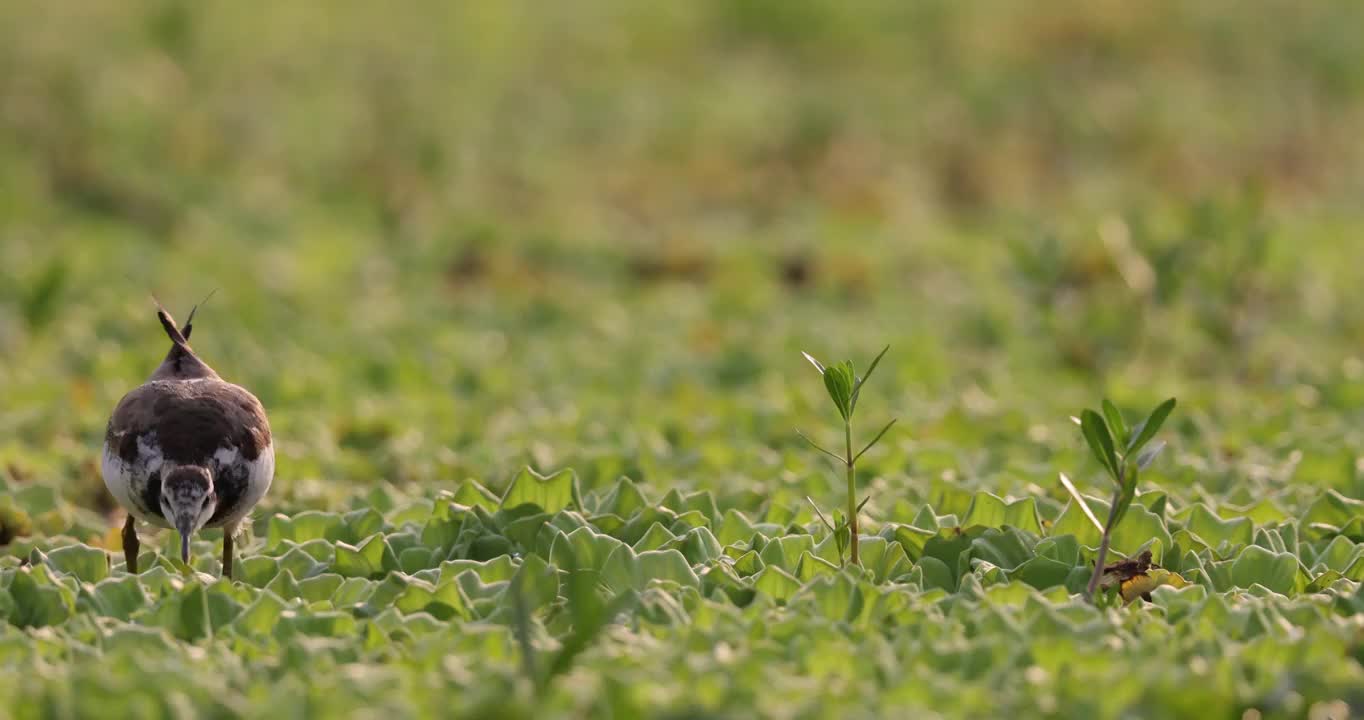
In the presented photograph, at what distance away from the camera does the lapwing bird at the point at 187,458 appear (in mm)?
3811

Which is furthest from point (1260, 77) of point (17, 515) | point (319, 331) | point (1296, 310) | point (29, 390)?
point (17, 515)

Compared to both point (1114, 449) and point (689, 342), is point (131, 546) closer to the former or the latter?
point (1114, 449)

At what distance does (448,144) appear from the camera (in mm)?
10688

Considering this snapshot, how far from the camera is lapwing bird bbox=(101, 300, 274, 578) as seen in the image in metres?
3.81

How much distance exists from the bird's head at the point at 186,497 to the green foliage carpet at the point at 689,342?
177mm

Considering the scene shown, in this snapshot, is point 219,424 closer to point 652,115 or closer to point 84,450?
point 84,450

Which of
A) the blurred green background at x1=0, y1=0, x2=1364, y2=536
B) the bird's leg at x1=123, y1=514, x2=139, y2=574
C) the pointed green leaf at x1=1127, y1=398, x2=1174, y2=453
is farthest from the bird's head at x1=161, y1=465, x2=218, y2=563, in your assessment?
the pointed green leaf at x1=1127, y1=398, x2=1174, y2=453

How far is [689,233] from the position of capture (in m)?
10.1

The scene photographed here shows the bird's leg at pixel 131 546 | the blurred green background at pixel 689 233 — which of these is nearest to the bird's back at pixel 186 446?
the bird's leg at pixel 131 546

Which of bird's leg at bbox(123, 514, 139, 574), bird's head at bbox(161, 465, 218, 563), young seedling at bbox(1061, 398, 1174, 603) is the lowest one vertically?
bird's leg at bbox(123, 514, 139, 574)

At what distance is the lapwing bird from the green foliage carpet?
181 mm

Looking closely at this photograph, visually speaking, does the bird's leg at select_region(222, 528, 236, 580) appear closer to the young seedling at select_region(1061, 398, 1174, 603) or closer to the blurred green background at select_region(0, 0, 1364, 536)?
the blurred green background at select_region(0, 0, 1364, 536)

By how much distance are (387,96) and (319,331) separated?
377 centimetres

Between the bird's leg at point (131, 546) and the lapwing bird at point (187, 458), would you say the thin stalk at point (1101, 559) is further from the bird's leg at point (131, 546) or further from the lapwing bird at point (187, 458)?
the bird's leg at point (131, 546)
